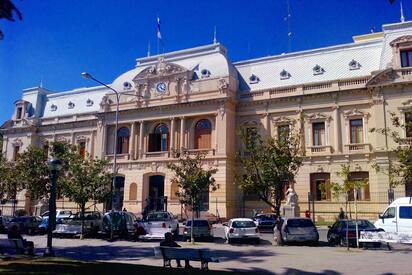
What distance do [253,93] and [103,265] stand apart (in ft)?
110

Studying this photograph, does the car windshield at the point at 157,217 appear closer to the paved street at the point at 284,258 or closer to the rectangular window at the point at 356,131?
the paved street at the point at 284,258

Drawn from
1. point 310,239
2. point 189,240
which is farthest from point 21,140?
point 310,239

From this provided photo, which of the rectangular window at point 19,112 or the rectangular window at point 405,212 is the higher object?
the rectangular window at point 19,112

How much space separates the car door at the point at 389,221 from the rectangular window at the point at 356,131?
1708cm

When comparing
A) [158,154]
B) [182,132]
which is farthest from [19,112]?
[182,132]

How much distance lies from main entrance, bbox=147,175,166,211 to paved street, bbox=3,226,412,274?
2255cm

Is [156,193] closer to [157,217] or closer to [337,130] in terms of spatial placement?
[157,217]

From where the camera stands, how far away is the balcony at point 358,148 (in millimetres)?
38625

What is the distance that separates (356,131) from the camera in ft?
Result: 131

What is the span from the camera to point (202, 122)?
46125 mm

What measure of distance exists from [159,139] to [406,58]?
26.1 m

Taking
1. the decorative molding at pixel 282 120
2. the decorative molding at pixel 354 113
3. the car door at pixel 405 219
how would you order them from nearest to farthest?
the car door at pixel 405 219, the decorative molding at pixel 354 113, the decorative molding at pixel 282 120

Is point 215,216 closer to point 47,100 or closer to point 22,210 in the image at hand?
point 22,210

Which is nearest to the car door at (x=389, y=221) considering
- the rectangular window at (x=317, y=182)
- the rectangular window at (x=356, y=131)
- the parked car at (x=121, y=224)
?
the parked car at (x=121, y=224)
